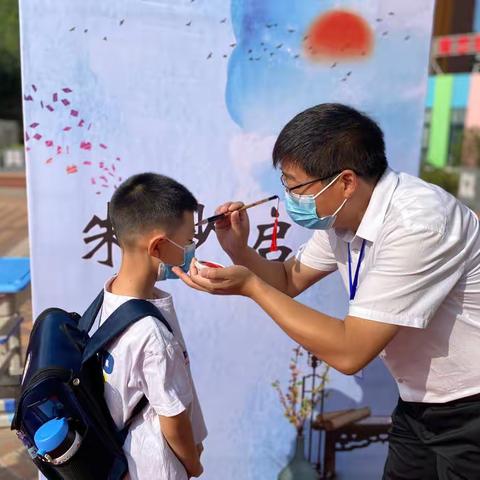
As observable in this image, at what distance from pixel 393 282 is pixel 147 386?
649mm

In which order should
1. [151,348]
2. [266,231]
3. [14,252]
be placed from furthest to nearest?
[14,252] → [266,231] → [151,348]

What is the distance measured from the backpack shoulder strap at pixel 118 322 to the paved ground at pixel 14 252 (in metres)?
1.55

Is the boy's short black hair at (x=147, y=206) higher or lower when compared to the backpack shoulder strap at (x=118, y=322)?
higher

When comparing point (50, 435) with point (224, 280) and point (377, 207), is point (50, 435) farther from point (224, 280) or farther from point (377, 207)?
point (377, 207)

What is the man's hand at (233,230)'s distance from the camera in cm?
176

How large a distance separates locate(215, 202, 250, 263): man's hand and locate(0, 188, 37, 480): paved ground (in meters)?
1.55

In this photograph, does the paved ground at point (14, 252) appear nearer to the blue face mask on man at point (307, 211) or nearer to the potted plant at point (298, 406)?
the potted plant at point (298, 406)

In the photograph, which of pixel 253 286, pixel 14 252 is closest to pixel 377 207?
pixel 253 286

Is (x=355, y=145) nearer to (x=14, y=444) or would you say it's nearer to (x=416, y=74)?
(x=416, y=74)

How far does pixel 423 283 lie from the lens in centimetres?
125

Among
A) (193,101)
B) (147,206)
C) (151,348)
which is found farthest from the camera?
(193,101)

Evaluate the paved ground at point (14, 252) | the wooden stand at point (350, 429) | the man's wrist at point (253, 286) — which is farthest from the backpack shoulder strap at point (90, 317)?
the paved ground at point (14, 252)

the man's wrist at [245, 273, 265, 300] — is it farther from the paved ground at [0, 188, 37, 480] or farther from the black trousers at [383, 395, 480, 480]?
the paved ground at [0, 188, 37, 480]

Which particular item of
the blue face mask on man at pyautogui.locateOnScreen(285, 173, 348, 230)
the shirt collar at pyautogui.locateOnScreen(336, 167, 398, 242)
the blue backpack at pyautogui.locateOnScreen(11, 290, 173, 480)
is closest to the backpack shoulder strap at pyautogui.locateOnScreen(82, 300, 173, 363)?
the blue backpack at pyautogui.locateOnScreen(11, 290, 173, 480)
